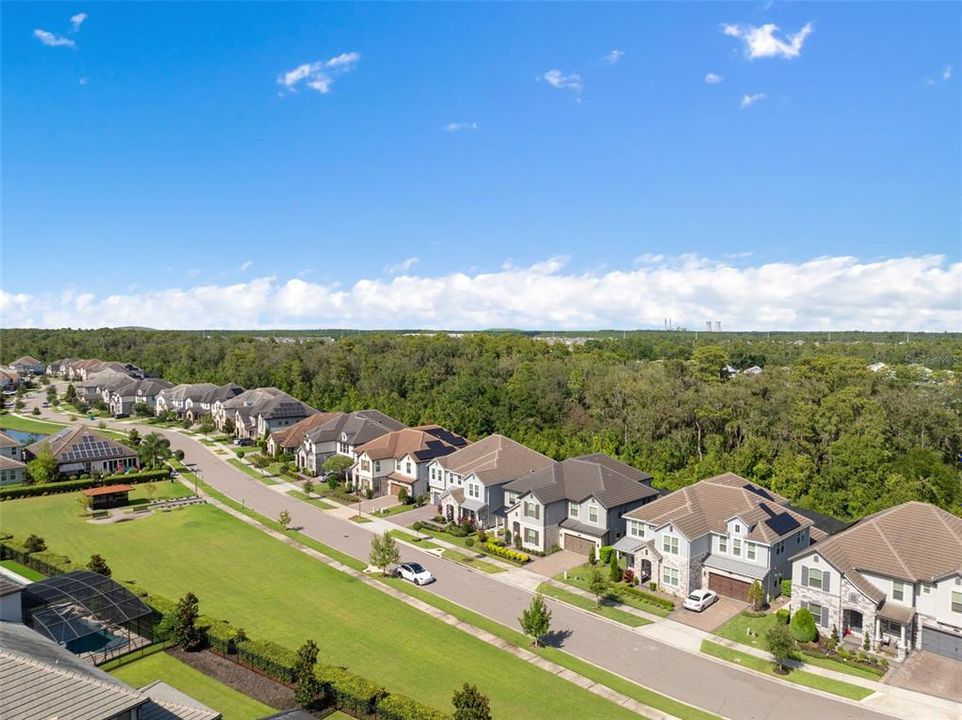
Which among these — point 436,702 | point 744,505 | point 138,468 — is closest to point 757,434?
point 744,505

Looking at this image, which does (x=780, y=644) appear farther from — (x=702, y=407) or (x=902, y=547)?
(x=702, y=407)

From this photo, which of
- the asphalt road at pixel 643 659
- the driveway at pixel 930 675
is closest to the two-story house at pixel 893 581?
the driveway at pixel 930 675

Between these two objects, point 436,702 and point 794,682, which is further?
point 794,682

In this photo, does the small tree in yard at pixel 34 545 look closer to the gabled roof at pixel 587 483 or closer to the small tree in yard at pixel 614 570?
the gabled roof at pixel 587 483

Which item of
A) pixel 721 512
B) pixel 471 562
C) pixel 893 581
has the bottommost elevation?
pixel 471 562

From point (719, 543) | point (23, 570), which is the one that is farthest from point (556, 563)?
point (23, 570)

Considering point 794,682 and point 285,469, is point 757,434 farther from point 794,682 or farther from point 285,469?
point 285,469
